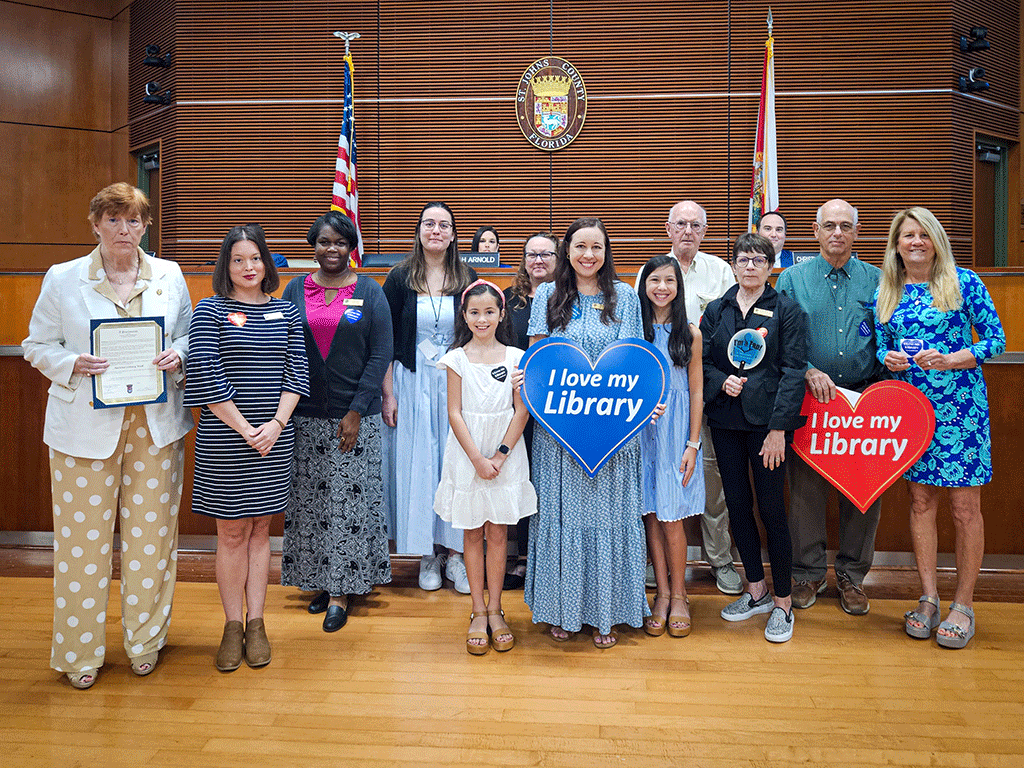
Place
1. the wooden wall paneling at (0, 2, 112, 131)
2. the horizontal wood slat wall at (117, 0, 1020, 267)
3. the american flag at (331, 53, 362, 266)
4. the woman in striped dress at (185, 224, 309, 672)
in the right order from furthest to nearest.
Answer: the wooden wall paneling at (0, 2, 112, 131) → the horizontal wood slat wall at (117, 0, 1020, 267) → the american flag at (331, 53, 362, 266) → the woman in striped dress at (185, 224, 309, 672)

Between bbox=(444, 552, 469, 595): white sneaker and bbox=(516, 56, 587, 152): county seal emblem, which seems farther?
bbox=(516, 56, 587, 152): county seal emblem

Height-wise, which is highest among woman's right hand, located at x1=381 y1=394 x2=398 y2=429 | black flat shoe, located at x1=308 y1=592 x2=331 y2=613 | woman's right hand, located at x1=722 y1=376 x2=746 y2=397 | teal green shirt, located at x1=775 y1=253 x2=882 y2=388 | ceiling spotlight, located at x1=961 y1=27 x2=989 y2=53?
ceiling spotlight, located at x1=961 y1=27 x2=989 y2=53

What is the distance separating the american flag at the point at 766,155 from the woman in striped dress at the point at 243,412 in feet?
15.5

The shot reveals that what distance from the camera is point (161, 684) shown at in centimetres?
228

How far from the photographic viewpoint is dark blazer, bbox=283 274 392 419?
2777mm

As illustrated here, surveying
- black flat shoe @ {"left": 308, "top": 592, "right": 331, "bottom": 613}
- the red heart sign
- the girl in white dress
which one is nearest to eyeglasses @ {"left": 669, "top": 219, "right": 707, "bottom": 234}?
the red heart sign

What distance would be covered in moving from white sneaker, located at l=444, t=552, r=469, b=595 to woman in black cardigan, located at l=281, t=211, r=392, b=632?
42cm

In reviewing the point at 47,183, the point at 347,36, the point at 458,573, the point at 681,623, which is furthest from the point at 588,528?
the point at 47,183

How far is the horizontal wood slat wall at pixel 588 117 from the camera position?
6.30 meters

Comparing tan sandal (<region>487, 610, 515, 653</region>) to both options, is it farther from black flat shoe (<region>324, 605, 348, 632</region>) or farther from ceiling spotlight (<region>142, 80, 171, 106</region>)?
ceiling spotlight (<region>142, 80, 171, 106</region>)

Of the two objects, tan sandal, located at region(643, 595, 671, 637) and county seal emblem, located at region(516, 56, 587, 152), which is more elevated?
county seal emblem, located at region(516, 56, 587, 152)

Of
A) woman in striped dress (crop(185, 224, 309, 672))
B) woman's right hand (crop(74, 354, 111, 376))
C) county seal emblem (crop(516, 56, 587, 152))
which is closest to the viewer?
woman's right hand (crop(74, 354, 111, 376))

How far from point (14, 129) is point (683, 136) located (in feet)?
22.4

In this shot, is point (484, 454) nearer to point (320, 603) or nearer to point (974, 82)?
point (320, 603)
